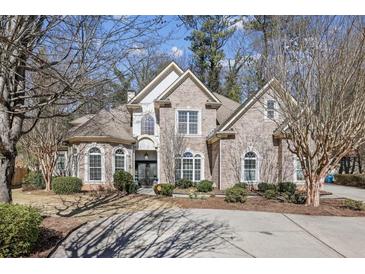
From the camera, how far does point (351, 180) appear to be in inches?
930

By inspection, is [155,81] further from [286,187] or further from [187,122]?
[286,187]

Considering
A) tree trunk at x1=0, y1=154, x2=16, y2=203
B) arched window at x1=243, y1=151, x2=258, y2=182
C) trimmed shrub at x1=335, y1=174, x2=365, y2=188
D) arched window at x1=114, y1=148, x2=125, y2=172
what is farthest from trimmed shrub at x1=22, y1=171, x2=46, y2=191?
trimmed shrub at x1=335, y1=174, x2=365, y2=188

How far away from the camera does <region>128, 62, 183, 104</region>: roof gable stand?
20717 mm

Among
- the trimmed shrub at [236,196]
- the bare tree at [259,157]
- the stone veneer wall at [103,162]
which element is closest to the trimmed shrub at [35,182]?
the stone veneer wall at [103,162]

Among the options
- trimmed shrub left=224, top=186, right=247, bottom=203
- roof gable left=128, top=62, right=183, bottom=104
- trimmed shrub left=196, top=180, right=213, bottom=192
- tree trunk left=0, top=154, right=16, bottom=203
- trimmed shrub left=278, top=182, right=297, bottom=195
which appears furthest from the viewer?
roof gable left=128, top=62, right=183, bottom=104

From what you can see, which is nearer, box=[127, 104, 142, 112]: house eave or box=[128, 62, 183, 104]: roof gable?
box=[127, 104, 142, 112]: house eave

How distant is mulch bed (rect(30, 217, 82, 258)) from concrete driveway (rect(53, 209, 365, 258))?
195mm

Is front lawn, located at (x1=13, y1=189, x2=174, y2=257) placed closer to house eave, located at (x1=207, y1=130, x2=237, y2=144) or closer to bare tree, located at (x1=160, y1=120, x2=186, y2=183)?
bare tree, located at (x1=160, y1=120, x2=186, y2=183)

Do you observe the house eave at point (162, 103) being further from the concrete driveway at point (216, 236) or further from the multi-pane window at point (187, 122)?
the concrete driveway at point (216, 236)

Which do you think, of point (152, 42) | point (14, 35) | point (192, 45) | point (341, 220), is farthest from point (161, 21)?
point (192, 45)

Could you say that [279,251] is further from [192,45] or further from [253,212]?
[192,45]

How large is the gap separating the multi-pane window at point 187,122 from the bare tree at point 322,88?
784cm

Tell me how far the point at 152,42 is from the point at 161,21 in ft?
1.77

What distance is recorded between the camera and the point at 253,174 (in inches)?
680
